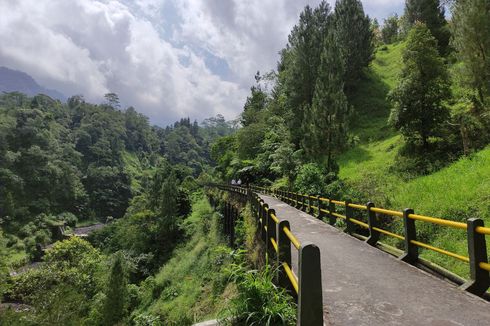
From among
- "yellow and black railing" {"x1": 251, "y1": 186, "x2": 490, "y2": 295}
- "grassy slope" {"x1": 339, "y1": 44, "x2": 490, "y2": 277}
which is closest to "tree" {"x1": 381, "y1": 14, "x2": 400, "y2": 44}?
"grassy slope" {"x1": 339, "y1": 44, "x2": 490, "y2": 277}

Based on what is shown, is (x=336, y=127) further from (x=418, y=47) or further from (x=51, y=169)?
(x=51, y=169)

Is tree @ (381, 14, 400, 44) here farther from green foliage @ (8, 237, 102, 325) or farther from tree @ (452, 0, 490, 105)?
green foliage @ (8, 237, 102, 325)

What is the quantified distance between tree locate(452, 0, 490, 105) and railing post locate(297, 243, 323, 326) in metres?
20.7

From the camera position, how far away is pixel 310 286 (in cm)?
374

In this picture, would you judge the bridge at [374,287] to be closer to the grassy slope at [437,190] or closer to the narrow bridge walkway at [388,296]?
the narrow bridge walkway at [388,296]

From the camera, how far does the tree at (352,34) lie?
4675 centimetres

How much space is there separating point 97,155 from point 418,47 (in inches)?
4881

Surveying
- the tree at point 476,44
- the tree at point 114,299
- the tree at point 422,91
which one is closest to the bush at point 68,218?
the tree at point 114,299

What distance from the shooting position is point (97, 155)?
12719 cm

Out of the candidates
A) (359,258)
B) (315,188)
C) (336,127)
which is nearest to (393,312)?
(359,258)

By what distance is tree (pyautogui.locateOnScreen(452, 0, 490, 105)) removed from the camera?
20.2m

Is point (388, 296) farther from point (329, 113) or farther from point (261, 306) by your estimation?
point (329, 113)

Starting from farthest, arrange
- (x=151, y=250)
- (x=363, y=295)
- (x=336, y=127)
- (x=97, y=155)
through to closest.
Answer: (x=97, y=155)
(x=151, y=250)
(x=336, y=127)
(x=363, y=295)

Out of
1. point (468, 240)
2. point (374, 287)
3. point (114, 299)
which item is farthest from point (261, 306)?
point (114, 299)
